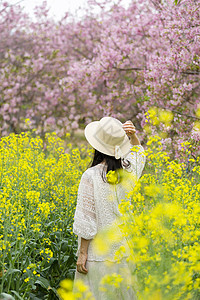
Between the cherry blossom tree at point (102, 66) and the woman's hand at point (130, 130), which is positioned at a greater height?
the woman's hand at point (130, 130)

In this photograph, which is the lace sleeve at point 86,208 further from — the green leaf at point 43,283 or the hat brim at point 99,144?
the green leaf at point 43,283

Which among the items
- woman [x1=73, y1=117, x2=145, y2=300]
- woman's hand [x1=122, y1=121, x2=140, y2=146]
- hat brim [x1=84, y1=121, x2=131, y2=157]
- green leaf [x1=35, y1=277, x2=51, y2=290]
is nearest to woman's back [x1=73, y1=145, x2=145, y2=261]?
woman [x1=73, y1=117, x2=145, y2=300]

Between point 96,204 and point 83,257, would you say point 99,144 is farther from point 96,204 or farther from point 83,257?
point 83,257

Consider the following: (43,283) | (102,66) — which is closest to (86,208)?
(43,283)

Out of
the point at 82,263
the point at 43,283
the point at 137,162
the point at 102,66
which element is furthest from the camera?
the point at 102,66

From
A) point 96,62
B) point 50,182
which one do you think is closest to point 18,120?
point 96,62

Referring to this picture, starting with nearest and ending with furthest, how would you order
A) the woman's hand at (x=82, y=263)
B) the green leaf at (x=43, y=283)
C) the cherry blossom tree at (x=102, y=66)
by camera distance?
the woman's hand at (x=82, y=263) < the green leaf at (x=43, y=283) < the cherry blossom tree at (x=102, y=66)

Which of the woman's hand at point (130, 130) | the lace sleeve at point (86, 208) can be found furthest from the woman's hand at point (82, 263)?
the woman's hand at point (130, 130)

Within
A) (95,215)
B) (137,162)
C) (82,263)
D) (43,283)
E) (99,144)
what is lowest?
(43,283)

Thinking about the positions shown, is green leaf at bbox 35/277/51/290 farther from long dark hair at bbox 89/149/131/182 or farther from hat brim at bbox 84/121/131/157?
hat brim at bbox 84/121/131/157

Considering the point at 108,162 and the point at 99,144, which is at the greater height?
the point at 99,144

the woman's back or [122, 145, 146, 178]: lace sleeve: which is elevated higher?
[122, 145, 146, 178]: lace sleeve

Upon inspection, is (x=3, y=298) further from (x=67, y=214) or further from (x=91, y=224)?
(x=67, y=214)

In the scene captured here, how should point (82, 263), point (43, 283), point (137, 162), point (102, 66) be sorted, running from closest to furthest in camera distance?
point (82, 263) → point (137, 162) → point (43, 283) → point (102, 66)
